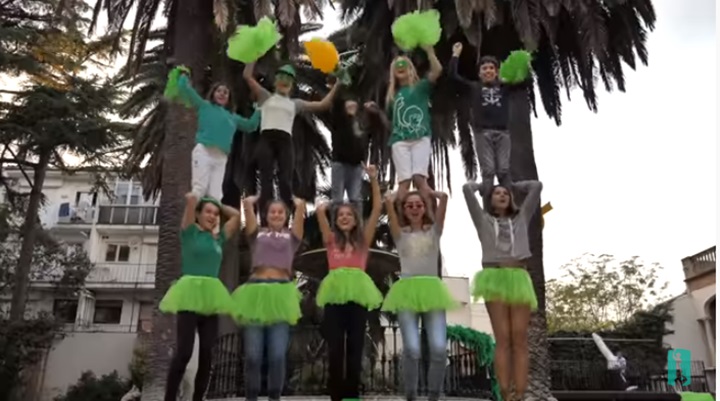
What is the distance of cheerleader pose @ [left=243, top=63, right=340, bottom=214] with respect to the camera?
6895mm

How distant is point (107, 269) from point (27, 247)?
11.2 meters

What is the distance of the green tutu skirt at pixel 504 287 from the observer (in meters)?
5.41

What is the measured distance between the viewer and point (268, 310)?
5195 millimetres

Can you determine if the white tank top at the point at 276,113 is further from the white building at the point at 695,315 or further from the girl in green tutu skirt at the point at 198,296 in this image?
the white building at the point at 695,315

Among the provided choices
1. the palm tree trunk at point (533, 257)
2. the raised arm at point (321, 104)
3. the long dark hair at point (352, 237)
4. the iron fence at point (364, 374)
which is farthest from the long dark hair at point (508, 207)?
the iron fence at point (364, 374)

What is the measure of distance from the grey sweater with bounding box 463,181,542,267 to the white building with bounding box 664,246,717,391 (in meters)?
23.6

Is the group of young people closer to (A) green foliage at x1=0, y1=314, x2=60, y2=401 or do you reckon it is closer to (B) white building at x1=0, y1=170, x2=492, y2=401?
(A) green foliage at x1=0, y1=314, x2=60, y2=401

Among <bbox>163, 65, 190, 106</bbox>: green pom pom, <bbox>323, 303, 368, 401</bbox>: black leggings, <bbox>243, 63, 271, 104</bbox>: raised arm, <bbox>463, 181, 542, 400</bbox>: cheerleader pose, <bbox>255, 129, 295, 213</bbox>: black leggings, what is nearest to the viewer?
<bbox>463, 181, 542, 400</bbox>: cheerleader pose

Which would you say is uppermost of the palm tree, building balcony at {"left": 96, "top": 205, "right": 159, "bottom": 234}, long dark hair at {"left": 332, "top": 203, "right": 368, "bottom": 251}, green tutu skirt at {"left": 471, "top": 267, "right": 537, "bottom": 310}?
building balcony at {"left": 96, "top": 205, "right": 159, "bottom": 234}

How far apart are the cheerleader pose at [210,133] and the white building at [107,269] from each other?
19058mm

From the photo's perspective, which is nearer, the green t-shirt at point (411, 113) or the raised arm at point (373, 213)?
the raised arm at point (373, 213)

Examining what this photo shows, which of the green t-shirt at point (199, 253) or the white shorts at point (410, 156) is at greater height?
the white shorts at point (410, 156)

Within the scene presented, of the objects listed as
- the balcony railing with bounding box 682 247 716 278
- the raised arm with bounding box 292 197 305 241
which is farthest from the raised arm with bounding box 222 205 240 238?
the balcony railing with bounding box 682 247 716 278

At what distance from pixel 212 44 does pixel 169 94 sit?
560cm
